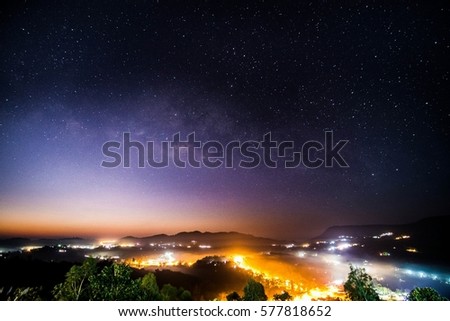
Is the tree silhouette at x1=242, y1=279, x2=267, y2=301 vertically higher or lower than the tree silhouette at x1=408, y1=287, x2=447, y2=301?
lower

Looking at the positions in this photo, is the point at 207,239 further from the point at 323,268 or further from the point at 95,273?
the point at 95,273

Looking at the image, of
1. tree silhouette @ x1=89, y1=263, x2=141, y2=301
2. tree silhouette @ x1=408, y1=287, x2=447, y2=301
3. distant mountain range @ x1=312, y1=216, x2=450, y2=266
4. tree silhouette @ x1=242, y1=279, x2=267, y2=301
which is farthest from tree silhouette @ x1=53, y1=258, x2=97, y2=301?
distant mountain range @ x1=312, y1=216, x2=450, y2=266

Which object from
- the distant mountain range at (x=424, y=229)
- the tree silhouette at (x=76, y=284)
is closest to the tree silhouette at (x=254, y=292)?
the tree silhouette at (x=76, y=284)

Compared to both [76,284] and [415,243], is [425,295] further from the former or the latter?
[415,243]

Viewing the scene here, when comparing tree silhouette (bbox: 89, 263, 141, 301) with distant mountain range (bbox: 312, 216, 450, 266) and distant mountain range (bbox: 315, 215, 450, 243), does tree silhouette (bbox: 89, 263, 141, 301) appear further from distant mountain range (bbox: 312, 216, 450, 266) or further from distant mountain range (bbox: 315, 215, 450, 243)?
distant mountain range (bbox: 315, 215, 450, 243)

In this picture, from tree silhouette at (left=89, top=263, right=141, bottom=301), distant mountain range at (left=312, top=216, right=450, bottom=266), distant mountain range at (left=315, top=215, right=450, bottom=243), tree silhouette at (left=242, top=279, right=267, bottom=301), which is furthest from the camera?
distant mountain range at (left=315, top=215, right=450, bottom=243)

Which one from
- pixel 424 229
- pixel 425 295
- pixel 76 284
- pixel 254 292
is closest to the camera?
pixel 425 295

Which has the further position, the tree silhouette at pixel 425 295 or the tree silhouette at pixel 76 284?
the tree silhouette at pixel 425 295

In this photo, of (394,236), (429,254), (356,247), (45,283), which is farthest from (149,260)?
(394,236)

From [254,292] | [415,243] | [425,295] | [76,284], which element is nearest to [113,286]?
[76,284]

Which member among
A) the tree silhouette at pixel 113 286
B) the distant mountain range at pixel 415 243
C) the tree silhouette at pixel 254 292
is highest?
the tree silhouette at pixel 113 286

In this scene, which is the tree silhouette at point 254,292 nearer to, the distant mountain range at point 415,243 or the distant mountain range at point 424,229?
the distant mountain range at point 415,243
